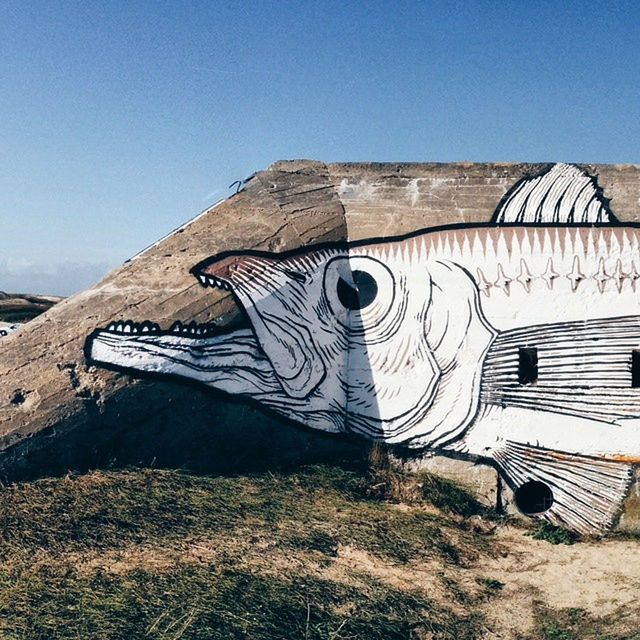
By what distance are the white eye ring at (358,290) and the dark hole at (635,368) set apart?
8.10 ft

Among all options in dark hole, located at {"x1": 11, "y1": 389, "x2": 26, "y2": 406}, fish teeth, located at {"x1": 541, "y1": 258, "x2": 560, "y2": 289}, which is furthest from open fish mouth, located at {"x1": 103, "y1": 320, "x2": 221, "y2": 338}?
fish teeth, located at {"x1": 541, "y1": 258, "x2": 560, "y2": 289}

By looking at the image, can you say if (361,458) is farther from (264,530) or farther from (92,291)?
(92,291)

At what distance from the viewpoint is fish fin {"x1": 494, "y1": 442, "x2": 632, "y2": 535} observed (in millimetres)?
6891

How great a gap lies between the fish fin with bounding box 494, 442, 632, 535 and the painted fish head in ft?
3.57

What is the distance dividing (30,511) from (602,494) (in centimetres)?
521

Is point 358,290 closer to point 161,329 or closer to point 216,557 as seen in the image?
point 161,329

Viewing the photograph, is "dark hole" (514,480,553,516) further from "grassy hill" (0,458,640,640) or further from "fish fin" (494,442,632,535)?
"grassy hill" (0,458,640,640)

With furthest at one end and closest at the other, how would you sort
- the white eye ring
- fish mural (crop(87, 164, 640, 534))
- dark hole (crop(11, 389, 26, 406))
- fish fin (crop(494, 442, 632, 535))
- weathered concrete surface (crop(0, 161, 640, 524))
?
the white eye ring < fish mural (crop(87, 164, 640, 534)) < fish fin (crop(494, 442, 632, 535)) < weathered concrete surface (crop(0, 161, 640, 524)) < dark hole (crop(11, 389, 26, 406))

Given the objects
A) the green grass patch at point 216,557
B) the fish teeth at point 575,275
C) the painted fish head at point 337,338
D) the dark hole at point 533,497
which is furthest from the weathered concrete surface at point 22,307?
the fish teeth at point 575,275

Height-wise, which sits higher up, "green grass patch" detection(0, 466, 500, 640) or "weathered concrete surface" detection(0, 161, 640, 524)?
"weathered concrete surface" detection(0, 161, 640, 524)

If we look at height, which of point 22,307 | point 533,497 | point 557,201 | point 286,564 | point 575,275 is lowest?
point 533,497

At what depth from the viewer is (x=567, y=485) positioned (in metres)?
7.02

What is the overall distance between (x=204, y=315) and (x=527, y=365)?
130 inches

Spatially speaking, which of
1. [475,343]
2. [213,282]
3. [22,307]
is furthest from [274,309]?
[22,307]
